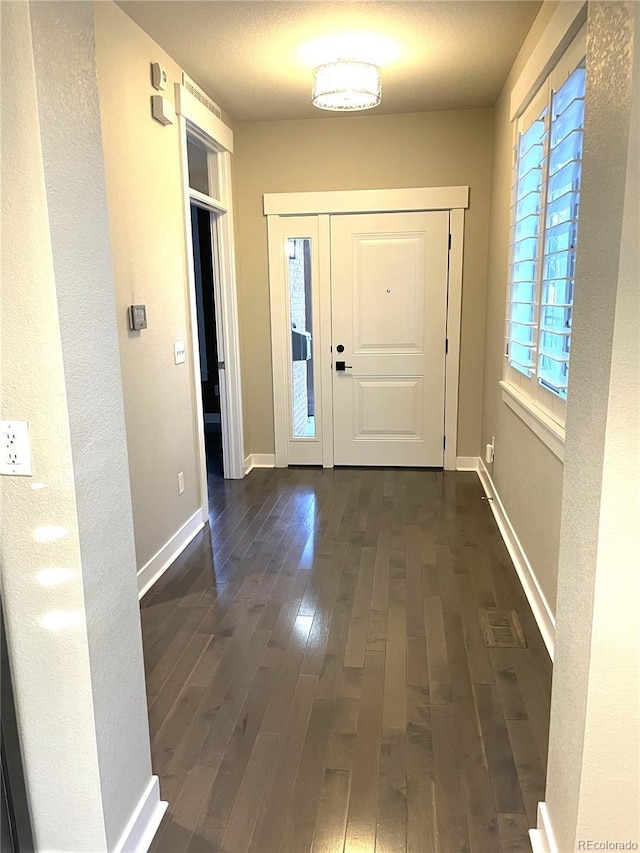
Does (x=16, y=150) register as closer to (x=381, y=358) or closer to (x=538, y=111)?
(x=538, y=111)

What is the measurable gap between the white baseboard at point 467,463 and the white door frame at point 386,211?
0.04 meters

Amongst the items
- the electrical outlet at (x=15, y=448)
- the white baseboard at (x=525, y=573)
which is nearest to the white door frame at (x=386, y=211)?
the white baseboard at (x=525, y=573)

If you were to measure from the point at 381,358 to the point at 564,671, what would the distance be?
3.63 m

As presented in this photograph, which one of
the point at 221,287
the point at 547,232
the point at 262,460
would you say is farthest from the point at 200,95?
the point at 262,460

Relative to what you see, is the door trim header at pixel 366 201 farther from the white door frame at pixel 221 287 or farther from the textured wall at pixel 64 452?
the textured wall at pixel 64 452

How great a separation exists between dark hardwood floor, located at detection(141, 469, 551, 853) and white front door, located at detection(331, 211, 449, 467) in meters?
1.34

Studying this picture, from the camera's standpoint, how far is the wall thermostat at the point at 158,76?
3.05 m

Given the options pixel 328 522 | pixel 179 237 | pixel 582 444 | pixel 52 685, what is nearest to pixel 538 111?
pixel 179 237

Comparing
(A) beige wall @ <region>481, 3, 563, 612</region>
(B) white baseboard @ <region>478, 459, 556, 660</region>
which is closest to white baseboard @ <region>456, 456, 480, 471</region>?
(A) beige wall @ <region>481, 3, 563, 612</region>

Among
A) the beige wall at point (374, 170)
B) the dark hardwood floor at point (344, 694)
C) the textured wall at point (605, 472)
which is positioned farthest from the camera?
the beige wall at point (374, 170)

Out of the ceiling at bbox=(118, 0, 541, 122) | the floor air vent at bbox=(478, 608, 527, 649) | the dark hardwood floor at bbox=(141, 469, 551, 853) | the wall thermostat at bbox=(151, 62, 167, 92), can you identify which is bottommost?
the dark hardwood floor at bbox=(141, 469, 551, 853)

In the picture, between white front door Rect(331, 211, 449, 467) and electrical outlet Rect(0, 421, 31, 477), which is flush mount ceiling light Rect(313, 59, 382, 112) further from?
electrical outlet Rect(0, 421, 31, 477)

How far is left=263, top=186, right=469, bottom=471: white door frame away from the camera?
4.57 meters

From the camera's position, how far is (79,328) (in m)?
1.28
